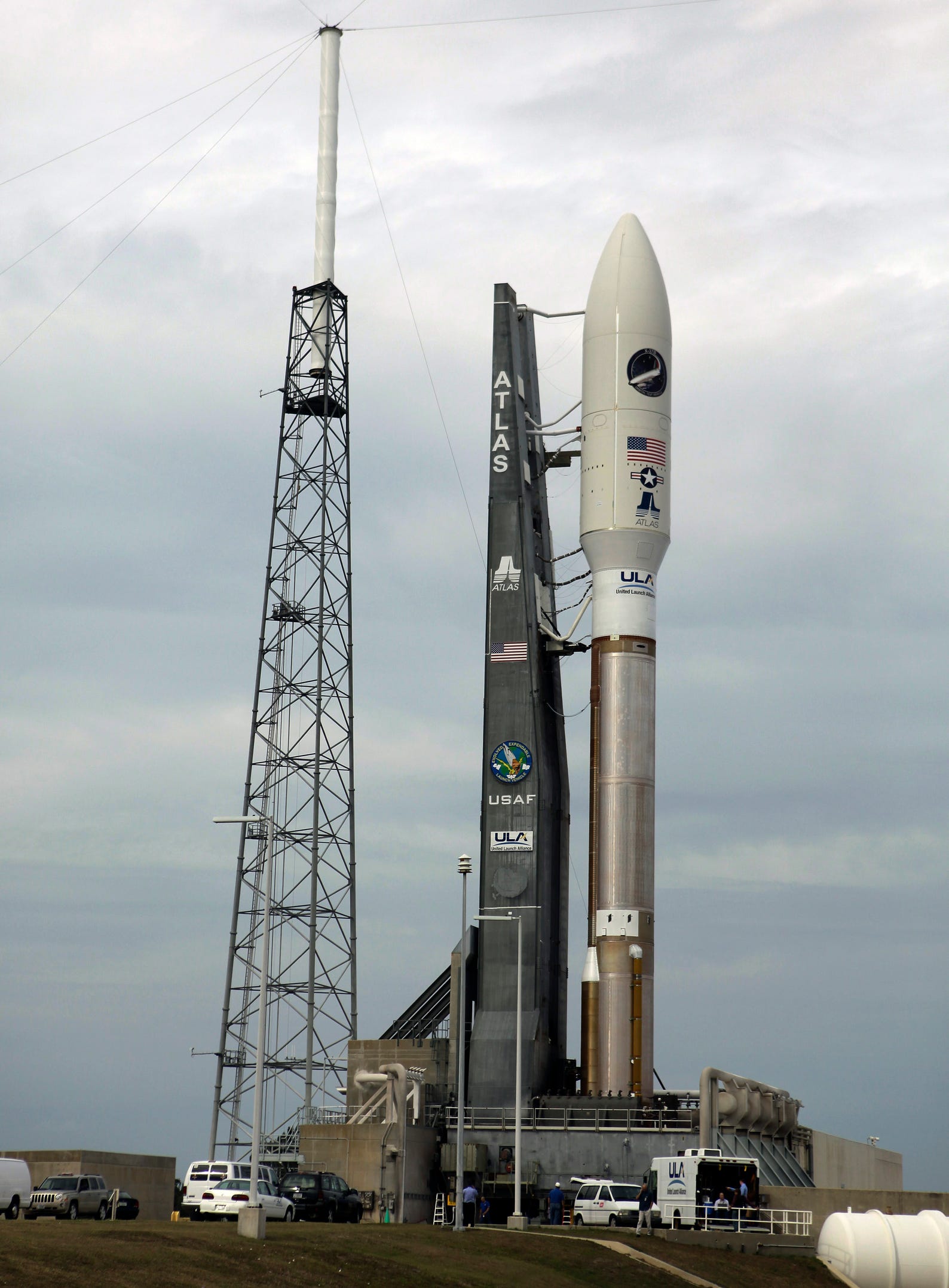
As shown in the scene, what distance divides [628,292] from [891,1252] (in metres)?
39.0

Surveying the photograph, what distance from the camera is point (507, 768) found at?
69.5 m

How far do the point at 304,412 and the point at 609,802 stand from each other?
Answer: 23587 millimetres

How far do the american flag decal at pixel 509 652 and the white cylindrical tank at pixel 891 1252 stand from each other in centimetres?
2830

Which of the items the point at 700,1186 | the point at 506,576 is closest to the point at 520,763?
the point at 506,576

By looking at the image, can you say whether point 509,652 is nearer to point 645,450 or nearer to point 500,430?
point 500,430

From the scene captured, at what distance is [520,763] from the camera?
228 ft

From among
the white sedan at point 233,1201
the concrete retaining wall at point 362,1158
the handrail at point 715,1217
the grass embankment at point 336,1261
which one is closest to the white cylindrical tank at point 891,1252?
the grass embankment at point 336,1261

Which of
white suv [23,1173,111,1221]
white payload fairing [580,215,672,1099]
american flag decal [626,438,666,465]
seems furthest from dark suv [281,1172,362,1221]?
american flag decal [626,438,666,465]

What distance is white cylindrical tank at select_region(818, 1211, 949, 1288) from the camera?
4756 cm

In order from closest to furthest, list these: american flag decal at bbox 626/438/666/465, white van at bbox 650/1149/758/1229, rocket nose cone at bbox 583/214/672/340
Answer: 1. white van at bbox 650/1149/758/1229
2. american flag decal at bbox 626/438/666/465
3. rocket nose cone at bbox 583/214/672/340

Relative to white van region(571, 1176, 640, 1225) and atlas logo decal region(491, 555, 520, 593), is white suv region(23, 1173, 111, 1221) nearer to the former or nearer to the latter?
white van region(571, 1176, 640, 1225)

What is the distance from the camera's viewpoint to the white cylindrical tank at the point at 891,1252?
47562 mm

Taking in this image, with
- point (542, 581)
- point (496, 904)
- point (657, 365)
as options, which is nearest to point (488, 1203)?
point (496, 904)

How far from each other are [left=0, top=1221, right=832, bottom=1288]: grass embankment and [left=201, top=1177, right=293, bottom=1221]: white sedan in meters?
2.56
